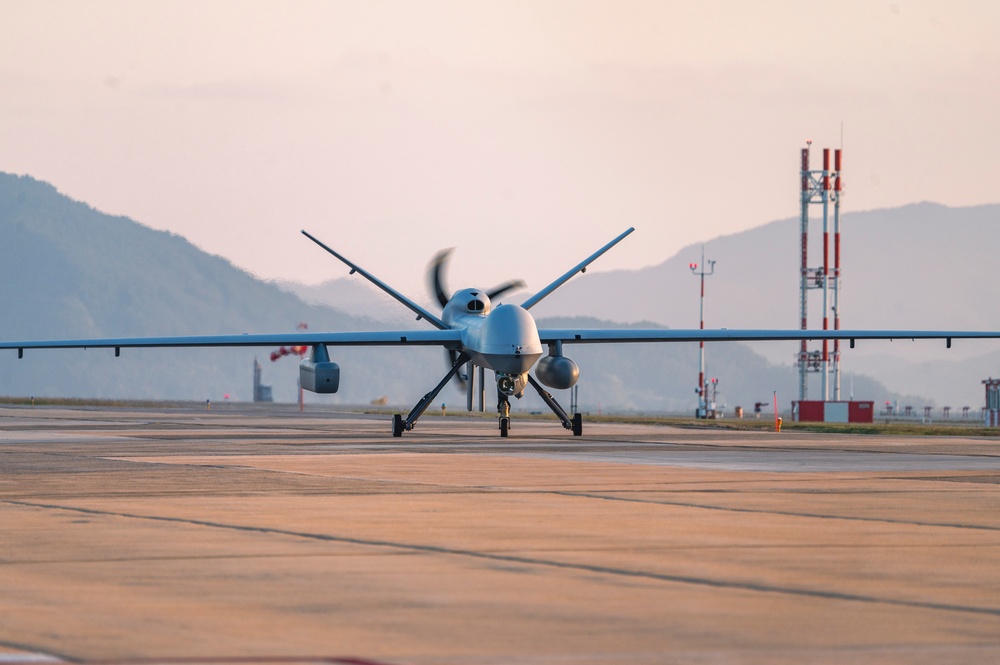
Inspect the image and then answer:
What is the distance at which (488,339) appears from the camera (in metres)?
39.3

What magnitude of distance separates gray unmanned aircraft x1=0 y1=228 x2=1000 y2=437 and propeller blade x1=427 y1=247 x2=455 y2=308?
0.03 m

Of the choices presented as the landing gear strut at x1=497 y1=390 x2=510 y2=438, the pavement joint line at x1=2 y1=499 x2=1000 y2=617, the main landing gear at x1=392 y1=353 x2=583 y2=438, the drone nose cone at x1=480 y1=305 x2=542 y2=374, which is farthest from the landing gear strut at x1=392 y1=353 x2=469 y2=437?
the pavement joint line at x1=2 y1=499 x2=1000 y2=617

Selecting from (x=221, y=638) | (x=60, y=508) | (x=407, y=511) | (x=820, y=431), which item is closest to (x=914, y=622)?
(x=221, y=638)

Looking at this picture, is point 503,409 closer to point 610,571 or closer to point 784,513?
point 784,513

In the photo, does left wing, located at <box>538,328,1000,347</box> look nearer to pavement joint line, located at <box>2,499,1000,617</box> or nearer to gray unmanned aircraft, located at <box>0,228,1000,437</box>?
gray unmanned aircraft, located at <box>0,228,1000,437</box>

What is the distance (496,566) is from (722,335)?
1346 inches

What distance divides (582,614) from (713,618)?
78cm

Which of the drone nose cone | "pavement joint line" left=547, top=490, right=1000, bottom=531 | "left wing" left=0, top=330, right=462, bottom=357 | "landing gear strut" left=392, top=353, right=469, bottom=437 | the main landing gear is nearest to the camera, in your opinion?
"pavement joint line" left=547, top=490, right=1000, bottom=531

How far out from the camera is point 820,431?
51469 millimetres

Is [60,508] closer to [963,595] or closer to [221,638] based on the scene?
[221,638]

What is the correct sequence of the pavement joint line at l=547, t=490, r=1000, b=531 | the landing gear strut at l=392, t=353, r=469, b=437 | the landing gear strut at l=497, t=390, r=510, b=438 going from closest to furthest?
the pavement joint line at l=547, t=490, r=1000, b=531, the landing gear strut at l=497, t=390, r=510, b=438, the landing gear strut at l=392, t=353, r=469, b=437

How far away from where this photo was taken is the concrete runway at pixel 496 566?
847 centimetres

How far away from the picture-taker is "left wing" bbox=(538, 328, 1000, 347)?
4462 centimetres

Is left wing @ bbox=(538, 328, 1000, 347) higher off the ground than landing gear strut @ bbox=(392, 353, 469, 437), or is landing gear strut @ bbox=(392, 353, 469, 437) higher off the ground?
left wing @ bbox=(538, 328, 1000, 347)
